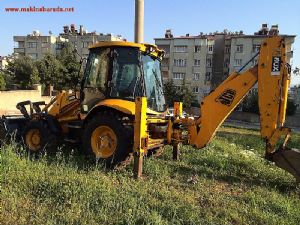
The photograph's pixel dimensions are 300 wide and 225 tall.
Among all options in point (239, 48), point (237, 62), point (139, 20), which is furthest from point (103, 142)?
point (237, 62)

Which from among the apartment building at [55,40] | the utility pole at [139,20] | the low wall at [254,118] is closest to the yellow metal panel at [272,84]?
the utility pole at [139,20]

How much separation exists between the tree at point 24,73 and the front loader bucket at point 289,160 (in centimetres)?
2652

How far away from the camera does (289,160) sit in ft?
21.5

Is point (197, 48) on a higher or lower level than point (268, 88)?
higher

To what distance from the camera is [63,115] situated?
29.4 ft

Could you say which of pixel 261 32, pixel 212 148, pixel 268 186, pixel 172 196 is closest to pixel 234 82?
pixel 268 186

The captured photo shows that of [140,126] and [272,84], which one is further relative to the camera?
[140,126]

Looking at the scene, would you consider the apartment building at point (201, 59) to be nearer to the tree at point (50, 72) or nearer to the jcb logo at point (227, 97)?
the tree at point (50, 72)

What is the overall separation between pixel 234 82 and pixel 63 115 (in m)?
4.29

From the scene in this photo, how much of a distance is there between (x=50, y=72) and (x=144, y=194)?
28332mm

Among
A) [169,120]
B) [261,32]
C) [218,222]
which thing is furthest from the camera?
[261,32]

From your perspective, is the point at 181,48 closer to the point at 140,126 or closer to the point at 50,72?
the point at 50,72

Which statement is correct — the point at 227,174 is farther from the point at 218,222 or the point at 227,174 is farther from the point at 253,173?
the point at 218,222

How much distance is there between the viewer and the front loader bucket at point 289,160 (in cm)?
648
